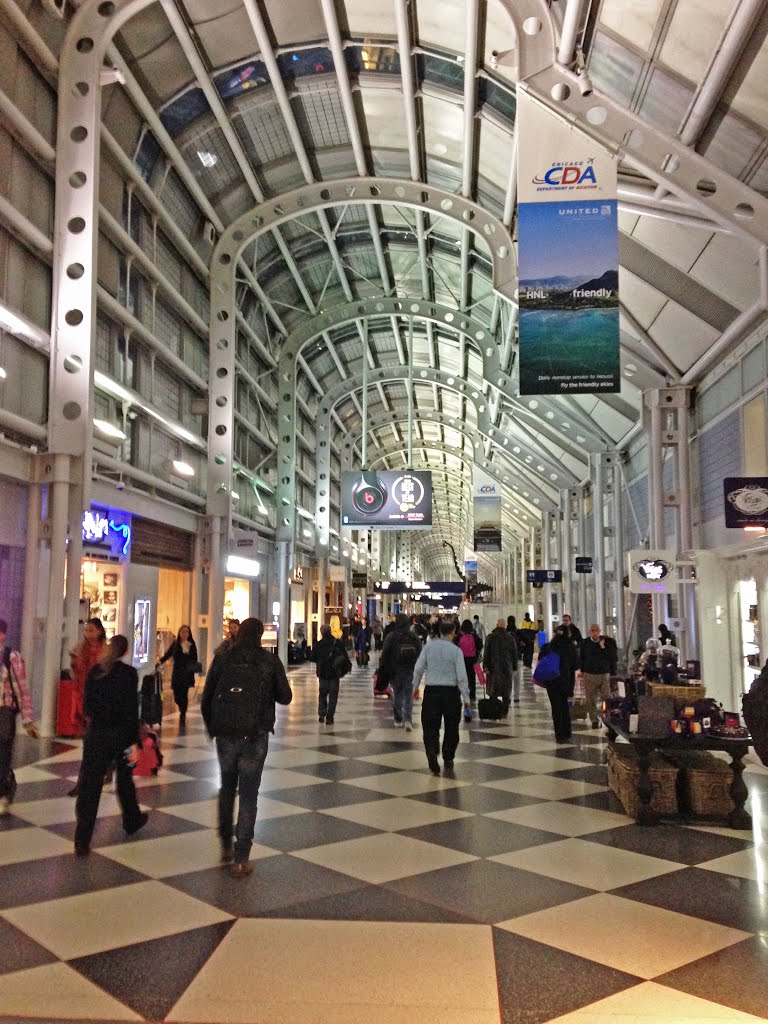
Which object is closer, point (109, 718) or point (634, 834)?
point (109, 718)

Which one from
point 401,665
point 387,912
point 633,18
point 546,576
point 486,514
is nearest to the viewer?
point 387,912

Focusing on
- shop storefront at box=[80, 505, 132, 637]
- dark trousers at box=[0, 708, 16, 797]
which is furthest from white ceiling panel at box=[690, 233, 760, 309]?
shop storefront at box=[80, 505, 132, 637]

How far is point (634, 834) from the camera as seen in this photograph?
6246 millimetres

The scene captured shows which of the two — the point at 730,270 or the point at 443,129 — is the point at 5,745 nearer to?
the point at 730,270

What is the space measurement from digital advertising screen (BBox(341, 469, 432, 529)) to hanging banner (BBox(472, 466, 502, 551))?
714 centimetres

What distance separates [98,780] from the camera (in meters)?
5.64

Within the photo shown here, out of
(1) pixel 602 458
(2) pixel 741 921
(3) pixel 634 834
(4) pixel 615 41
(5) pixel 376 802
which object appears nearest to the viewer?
(2) pixel 741 921

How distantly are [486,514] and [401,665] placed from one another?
21575 mm

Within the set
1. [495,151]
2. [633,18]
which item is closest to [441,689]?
[633,18]

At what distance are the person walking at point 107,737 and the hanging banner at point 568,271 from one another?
17.8 feet

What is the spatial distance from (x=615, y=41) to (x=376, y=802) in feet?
30.2

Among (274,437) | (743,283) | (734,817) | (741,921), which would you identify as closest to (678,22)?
(743,283)

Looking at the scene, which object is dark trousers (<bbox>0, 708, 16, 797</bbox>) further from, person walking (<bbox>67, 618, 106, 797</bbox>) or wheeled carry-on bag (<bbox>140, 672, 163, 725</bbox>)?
wheeled carry-on bag (<bbox>140, 672, 163, 725</bbox>)

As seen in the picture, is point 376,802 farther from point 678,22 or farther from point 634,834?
point 678,22
